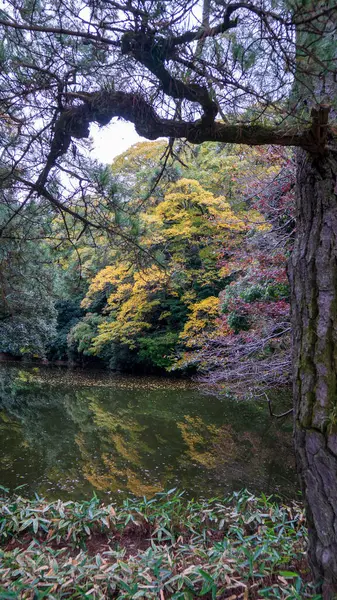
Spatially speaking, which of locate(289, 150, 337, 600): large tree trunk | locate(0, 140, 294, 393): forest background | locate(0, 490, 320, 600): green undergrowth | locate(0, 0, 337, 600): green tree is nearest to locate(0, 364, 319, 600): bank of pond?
locate(0, 490, 320, 600): green undergrowth

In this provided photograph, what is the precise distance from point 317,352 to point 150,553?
1.40 meters

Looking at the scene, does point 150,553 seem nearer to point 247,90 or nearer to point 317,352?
point 317,352

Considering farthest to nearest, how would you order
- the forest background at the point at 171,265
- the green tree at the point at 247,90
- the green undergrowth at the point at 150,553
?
the forest background at the point at 171,265 < the green undergrowth at the point at 150,553 < the green tree at the point at 247,90

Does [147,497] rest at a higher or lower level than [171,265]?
lower

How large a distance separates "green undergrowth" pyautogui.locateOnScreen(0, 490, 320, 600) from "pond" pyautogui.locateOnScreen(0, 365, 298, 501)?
1469 millimetres

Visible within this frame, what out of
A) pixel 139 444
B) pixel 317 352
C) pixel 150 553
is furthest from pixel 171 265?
pixel 317 352

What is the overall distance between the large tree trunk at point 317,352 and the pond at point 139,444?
3.00m

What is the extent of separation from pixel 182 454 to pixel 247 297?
7.73ft

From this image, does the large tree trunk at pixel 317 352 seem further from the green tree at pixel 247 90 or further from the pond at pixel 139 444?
the pond at pixel 139 444

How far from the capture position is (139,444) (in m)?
6.08

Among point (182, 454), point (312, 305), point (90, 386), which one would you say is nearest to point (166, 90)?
point (312, 305)

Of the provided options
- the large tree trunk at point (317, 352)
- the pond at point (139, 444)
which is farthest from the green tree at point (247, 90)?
the pond at point (139, 444)

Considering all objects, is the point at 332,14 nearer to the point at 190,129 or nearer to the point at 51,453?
the point at 190,129

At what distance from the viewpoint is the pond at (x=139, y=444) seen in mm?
4465
